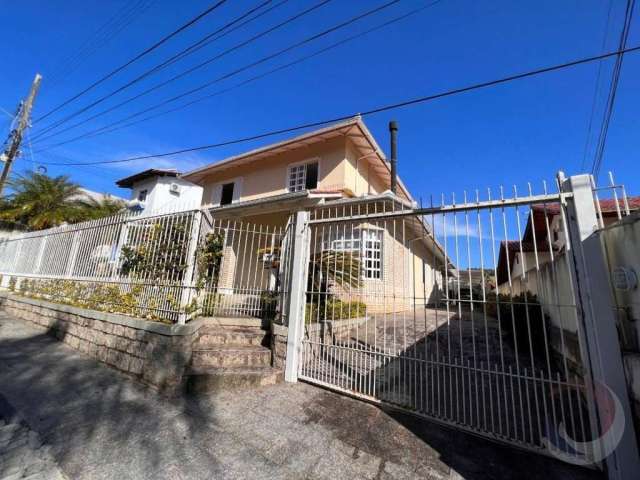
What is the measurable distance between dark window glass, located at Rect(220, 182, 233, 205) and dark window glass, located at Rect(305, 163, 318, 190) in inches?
189

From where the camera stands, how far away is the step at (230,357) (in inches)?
155

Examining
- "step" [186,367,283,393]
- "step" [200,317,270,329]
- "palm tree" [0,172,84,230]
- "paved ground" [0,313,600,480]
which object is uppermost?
"palm tree" [0,172,84,230]

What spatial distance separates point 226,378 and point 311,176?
31.9ft

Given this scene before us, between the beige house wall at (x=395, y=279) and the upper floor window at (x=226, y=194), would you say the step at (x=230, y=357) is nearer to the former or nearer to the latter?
the beige house wall at (x=395, y=279)

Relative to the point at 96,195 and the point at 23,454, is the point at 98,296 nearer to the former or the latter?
the point at 23,454

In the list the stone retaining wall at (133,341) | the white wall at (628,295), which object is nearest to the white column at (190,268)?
the stone retaining wall at (133,341)

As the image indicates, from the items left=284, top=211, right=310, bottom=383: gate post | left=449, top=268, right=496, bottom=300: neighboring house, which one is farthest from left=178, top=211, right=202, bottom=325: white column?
left=449, top=268, right=496, bottom=300: neighboring house

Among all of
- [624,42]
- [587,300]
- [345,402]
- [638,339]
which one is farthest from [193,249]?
[624,42]

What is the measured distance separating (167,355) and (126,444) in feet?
4.00

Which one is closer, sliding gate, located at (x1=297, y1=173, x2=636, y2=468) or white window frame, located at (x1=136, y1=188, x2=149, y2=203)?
sliding gate, located at (x1=297, y1=173, x2=636, y2=468)

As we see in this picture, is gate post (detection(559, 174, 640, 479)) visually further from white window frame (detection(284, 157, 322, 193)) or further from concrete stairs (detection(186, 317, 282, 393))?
white window frame (detection(284, 157, 322, 193))

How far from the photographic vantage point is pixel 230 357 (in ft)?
13.2

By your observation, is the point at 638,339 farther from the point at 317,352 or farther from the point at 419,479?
the point at 317,352

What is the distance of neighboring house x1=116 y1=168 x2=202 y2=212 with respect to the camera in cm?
1894
